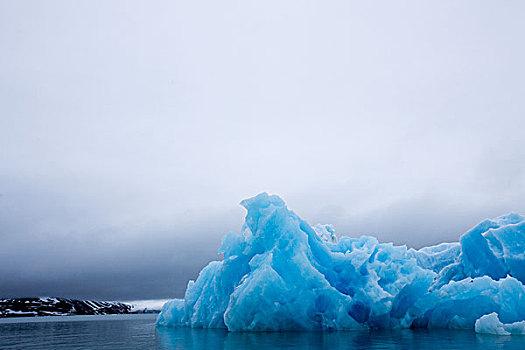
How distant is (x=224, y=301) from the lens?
2000cm

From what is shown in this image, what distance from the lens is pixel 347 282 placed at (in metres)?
19.0

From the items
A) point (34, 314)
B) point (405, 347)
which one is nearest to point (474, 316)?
point (405, 347)

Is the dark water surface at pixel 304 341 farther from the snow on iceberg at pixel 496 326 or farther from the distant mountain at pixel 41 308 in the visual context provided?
the distant mountain at pixel 41 308

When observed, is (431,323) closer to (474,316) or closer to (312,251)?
(474,316)

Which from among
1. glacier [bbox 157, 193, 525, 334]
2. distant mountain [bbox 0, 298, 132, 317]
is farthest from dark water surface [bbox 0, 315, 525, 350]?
distant mountain [bbox 0, 298, 132, 317]

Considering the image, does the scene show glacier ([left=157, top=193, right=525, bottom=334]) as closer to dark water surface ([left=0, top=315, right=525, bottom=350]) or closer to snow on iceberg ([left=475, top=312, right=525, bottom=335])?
snow on iceberg ([left=475, top=312, right=525, bottom=335])

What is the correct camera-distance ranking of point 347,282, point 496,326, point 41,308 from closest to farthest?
point 496,326, point 347,282, point 41,308

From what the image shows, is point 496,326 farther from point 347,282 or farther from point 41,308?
point 41,308

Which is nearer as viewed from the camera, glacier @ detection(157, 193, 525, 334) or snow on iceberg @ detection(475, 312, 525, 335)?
snow on iceberg @ detection(475, 312, 525, 335)

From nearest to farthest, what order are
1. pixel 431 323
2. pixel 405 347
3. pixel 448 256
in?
pixel 405 347, pixel 431 323, pixel 448 256

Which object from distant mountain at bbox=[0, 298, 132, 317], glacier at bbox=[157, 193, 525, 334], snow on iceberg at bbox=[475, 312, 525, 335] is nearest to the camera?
snow on iceberg at bbox=[475, 312, 525, 335]

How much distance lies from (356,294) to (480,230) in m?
7.03

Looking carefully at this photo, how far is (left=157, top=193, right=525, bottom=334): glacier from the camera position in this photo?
16.9 meters

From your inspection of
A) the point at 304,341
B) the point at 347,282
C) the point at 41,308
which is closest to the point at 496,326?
the point at 347,282
